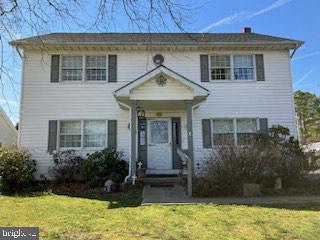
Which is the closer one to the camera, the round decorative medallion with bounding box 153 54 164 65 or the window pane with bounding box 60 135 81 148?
the window pane with bounding box 60 135 81 148

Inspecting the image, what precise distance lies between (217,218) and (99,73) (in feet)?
31.2

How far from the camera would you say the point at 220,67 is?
48.4 feet

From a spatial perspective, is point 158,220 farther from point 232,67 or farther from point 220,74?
point 232,67

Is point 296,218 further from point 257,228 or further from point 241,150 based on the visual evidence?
point 241,150

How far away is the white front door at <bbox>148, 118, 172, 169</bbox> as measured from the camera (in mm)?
14172

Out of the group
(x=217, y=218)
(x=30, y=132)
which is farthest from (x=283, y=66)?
(x=30, y=132)

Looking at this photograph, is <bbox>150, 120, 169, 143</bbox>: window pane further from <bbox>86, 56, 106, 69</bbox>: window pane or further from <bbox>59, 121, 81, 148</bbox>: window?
<bbox>86, 56, 106, 69</bbox>: window pane

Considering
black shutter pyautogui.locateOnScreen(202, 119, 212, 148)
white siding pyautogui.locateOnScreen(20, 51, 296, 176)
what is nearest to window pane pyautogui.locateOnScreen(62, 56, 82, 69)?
white siding pyautogui.locateOnScreen(20, 51, 296, 176)

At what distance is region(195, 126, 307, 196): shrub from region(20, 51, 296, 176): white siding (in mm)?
3547

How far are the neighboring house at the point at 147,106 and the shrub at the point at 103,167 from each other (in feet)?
3.80

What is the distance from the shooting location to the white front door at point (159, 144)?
14.2 meters

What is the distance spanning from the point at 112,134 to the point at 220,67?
576 cm

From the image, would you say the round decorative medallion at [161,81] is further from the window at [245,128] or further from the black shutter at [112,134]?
the window at [245,128]

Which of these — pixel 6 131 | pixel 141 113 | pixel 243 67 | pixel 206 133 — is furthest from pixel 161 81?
pixel 6 131
